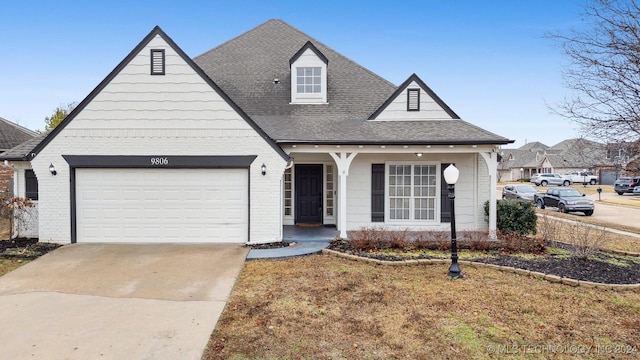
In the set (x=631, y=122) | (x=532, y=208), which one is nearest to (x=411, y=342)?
(x=631, y=122)

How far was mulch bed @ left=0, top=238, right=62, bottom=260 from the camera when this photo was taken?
27.5 feet

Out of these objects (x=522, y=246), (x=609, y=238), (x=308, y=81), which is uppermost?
(x=308, y=81)

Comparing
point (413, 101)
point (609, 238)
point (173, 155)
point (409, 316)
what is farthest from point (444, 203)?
point (173, 155)

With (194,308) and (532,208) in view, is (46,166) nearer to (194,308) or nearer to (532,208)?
(194,308)

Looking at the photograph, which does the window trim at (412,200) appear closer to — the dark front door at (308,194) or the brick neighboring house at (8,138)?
the dark front door at (308,194)

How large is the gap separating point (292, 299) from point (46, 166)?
856cm

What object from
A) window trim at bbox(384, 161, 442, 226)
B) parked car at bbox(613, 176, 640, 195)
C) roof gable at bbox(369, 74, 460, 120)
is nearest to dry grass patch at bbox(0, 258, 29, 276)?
window trim at bbox(384, 161, 442, 226)

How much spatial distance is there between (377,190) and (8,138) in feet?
73.6

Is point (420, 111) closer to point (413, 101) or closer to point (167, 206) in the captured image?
point (413, 101)

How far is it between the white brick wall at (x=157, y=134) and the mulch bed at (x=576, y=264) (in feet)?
10.0

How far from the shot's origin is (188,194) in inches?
385

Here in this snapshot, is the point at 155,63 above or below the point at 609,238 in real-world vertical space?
above

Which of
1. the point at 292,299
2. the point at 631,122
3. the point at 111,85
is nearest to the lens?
the point at 292,299

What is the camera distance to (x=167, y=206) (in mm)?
9766
